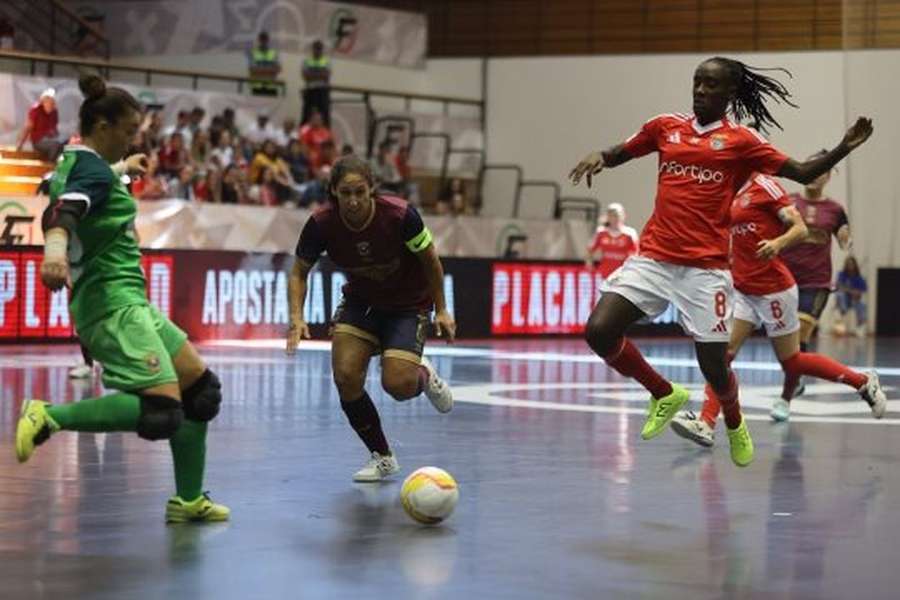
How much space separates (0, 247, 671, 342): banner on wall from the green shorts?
13980mm

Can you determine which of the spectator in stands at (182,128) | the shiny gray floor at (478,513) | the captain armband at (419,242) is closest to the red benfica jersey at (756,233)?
the shiny gray floor at (478,513)

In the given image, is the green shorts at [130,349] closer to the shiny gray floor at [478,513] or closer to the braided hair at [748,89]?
the shiny gray floor at [478,513]

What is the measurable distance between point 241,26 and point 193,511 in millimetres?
28491

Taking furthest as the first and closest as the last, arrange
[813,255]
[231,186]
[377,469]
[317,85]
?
[317,85] < [231,186] < [813,255] < [377,469]

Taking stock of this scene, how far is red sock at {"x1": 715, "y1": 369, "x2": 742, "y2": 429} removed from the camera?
11.5 m

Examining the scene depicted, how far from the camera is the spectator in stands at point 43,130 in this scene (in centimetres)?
2934

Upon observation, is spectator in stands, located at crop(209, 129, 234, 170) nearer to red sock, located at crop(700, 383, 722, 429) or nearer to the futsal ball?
red sock, located at crop(700, 383, 722, 429)

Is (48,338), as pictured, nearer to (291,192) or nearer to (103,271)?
(291,192)

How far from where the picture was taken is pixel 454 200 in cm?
3503

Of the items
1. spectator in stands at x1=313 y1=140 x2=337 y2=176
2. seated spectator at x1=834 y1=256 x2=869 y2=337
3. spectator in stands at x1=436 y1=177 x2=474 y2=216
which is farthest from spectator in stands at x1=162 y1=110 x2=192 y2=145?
seated spectator at x1=834 y1=256 x2=869 y2=337

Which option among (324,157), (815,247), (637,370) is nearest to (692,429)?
(637,370)

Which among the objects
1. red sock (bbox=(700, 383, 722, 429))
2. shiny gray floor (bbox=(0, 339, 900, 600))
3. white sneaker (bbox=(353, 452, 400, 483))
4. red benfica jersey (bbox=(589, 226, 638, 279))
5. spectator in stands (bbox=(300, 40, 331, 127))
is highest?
spectator in stands (bbox=(300, 40, 331, 127))

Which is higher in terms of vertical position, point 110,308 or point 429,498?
point 110,308

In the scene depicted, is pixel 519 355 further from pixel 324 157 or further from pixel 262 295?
pixel 324 157
